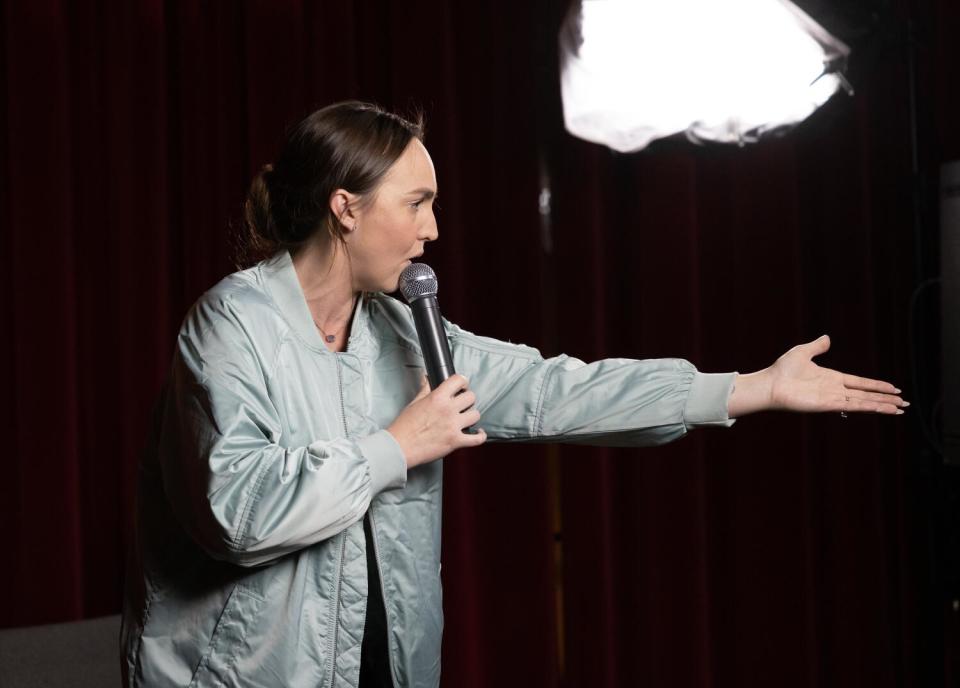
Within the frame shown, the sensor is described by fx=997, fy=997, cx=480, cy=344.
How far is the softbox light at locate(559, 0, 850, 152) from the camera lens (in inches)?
84.0

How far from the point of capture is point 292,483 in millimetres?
1212

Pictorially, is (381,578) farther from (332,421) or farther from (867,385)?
(867,385)

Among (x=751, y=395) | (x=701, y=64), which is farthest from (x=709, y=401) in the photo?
(x=701, y=64)

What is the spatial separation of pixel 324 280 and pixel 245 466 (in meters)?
0.37

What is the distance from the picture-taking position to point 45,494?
224 centimetres

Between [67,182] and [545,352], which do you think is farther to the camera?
[545,352]

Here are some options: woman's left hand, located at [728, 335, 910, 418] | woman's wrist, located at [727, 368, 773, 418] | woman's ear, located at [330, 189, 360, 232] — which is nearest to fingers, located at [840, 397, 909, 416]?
woman's left hand, located at [728, 335, 910, 418]

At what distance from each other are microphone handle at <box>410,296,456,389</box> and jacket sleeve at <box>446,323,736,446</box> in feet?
0.78

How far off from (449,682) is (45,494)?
43.4 inches

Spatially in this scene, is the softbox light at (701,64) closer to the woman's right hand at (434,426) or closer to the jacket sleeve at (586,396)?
the jacket sleeve at (586,396)

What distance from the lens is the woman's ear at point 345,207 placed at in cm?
145

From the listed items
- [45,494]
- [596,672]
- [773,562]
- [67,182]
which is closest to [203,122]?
[67,182]

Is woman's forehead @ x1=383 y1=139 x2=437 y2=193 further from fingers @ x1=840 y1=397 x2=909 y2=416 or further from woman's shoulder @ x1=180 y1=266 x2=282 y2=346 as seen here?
fingers @ x1=840 y1=397 x2=909 y2=416

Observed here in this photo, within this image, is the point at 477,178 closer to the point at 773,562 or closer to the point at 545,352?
the point at 545,352
